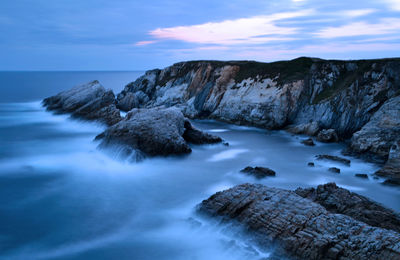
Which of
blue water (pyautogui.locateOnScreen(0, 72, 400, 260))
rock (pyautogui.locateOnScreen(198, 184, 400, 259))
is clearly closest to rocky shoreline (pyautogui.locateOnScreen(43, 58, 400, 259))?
rock (pyautogui.locateOnScreen(198, 184, 400, 259))

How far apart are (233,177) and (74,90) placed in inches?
1029

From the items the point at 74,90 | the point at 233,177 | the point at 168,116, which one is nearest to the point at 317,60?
the point at 168,116

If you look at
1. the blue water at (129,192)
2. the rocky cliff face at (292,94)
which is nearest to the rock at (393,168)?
the blue water at (129,192)

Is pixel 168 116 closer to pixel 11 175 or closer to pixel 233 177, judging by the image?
pixel 233 177

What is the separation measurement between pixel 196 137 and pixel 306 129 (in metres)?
8.86

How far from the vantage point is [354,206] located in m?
8.95

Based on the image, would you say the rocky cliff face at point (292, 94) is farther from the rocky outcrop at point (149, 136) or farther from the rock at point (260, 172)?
the rocky outcrop at point (149, 136)

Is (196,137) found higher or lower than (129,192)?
higher

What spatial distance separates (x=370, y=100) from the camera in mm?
22250

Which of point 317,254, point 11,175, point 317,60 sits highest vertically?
point 317,60

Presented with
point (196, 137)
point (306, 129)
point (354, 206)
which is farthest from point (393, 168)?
point (196, 137)

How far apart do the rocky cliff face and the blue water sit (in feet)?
10.6

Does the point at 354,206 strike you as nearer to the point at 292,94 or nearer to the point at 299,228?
the point at 299,228

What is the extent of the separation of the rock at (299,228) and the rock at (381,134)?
1073 centimetres
